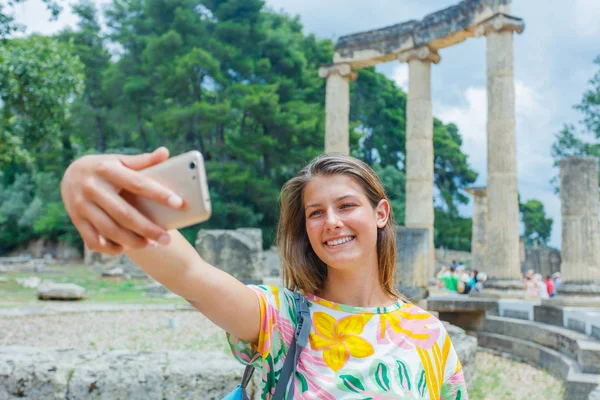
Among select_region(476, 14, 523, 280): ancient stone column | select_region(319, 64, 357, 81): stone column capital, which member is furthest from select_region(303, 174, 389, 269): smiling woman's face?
select_region(319, 64, 357, 81): stone column capital

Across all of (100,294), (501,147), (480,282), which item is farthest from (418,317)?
(480,282)

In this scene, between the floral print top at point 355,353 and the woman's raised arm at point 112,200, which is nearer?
the woman's raised arm at point 112,200

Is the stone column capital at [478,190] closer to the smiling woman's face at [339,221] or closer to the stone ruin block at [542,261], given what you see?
the stone ruin block at [542,261]

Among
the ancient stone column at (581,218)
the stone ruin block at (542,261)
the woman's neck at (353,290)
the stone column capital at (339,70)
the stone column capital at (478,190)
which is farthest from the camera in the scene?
the stone ruin block at (542,261)

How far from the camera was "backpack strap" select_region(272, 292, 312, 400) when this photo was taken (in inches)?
55.2

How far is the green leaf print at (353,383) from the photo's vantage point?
1402mm

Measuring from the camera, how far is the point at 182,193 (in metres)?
0.87

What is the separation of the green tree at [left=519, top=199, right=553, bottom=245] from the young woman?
46.5 meters

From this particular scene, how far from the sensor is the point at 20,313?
30.5ft

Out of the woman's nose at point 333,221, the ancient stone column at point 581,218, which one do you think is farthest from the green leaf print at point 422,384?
the ancient stone column at point 581,218

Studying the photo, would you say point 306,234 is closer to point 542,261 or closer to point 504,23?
Result: point 504,23

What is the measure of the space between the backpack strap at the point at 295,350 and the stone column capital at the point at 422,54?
16628 mm

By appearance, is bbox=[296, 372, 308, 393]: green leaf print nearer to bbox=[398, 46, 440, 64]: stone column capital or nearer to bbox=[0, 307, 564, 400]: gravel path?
bbox=[0, 307, 564, 400]: gravel path

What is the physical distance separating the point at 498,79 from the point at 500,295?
5.71 metres
